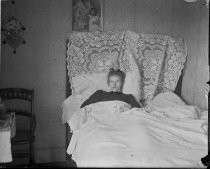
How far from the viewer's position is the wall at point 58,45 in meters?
2.07

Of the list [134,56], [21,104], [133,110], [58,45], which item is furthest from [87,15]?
[133,110]

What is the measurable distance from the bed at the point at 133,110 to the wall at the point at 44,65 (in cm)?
8

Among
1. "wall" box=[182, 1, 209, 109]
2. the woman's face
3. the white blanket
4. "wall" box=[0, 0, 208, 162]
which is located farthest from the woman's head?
"wall" box=[182, 1, 209, 109]

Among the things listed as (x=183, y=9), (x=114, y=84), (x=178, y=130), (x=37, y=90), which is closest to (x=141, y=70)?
(x=114, y=84)

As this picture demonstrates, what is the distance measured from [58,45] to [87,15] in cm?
31

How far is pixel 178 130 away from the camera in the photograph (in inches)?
57.1

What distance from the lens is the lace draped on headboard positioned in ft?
7.24

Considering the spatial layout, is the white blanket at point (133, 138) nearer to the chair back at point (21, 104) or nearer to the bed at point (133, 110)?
the bed at point (133, 110)

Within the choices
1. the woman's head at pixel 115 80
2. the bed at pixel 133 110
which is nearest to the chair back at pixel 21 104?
the bed at pixel 133 110

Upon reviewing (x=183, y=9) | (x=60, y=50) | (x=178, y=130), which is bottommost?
(x=178, y=130)

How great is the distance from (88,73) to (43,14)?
0.51m

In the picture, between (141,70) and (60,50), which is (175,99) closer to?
(141,70)

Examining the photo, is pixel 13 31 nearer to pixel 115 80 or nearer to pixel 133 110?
pixel 115 80

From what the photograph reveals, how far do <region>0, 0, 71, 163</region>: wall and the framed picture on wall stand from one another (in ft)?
0.17
